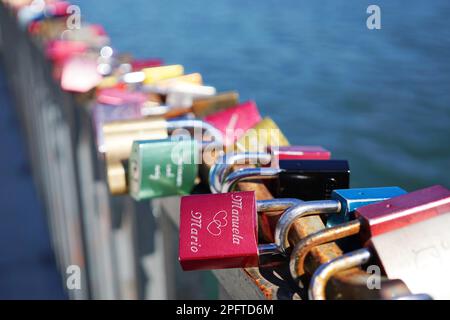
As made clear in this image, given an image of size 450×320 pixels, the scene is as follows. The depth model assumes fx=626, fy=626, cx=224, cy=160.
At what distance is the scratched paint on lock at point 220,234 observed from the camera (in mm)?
577

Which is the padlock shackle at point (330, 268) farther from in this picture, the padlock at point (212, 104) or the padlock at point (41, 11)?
the padlock at point (41, 11)

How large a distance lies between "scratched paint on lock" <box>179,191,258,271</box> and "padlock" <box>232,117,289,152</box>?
23 cm

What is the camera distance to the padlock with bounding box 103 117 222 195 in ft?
2.95

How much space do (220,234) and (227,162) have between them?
0.56ft

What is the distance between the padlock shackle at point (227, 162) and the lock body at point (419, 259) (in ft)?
0.91

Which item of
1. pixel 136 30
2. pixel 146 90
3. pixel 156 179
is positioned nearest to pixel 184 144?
pixel 156 179

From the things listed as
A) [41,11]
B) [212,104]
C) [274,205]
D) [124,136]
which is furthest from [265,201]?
[41,11]

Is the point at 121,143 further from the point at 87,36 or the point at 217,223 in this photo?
the point at 87,36

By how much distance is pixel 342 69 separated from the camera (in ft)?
23.4

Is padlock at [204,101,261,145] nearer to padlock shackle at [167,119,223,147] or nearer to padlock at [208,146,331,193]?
padlock shackle at [167,119,223,147]

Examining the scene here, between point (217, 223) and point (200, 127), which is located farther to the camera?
point (200, 127)

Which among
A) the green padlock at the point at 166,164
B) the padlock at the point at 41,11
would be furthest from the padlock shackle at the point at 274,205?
the padlock at the point at 41,11

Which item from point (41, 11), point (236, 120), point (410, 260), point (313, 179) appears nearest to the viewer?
point (410, 260)
